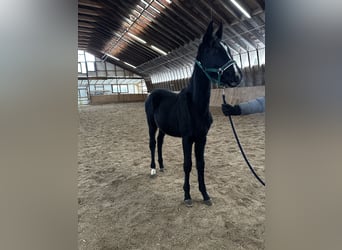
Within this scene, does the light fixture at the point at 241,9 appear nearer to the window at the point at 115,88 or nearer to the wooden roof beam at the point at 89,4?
the wooden roof beam at the point at 89,4

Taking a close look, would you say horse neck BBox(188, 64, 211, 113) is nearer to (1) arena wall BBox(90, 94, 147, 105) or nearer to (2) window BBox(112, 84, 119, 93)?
(1) arena wall BBox(90, 94, 147, 105)

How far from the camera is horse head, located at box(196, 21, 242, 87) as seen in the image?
1.89 m

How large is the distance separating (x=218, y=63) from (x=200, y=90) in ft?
0.88

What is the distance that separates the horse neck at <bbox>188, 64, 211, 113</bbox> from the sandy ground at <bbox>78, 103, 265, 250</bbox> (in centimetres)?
86

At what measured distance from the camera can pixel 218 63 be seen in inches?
74.9

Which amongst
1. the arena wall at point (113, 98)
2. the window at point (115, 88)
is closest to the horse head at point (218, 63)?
the arena wall at point (113, 98)

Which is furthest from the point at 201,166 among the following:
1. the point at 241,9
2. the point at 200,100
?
the point at 241,9

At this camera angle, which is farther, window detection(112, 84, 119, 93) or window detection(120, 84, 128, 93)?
window detection(120, 84, 128, 93)

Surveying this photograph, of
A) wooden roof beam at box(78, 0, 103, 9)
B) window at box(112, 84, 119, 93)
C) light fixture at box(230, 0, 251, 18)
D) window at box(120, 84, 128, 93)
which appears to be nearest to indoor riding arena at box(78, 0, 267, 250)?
light fixture at box(230, 0, 251, 18)

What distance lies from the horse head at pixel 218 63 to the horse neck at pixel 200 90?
0.25 feet

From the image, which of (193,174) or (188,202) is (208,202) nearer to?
(188,202)
